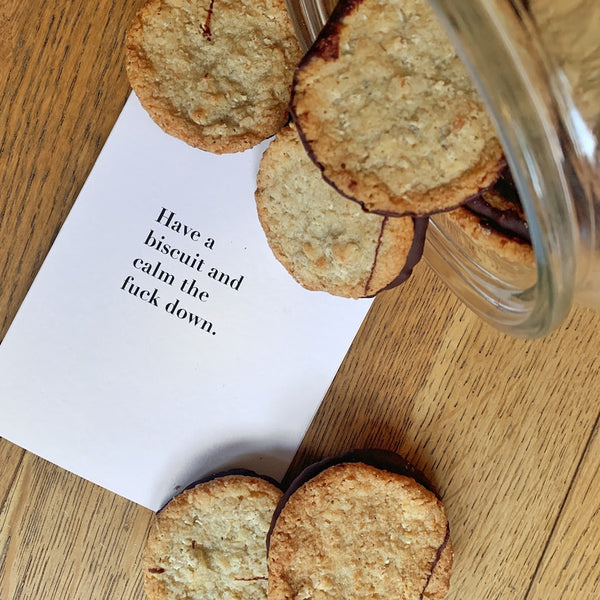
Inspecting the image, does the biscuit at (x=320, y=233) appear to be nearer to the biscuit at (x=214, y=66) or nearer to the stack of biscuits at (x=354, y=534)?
the biscuit at (x=214, y=66)

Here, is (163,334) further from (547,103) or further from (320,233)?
(547,103)

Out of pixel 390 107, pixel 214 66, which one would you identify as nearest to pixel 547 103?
pixel 390 107

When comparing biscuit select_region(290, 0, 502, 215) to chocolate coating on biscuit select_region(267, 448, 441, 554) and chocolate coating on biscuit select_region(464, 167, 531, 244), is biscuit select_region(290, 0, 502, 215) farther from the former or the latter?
chocolate coating on biscuit select_region(267, 448, 441, 554)

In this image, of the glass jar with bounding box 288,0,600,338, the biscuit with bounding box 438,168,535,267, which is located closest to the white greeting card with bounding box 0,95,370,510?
the biscuit with bounding box 438,168,535,267

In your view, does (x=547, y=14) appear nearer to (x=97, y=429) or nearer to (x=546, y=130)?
(x=546, y=130)

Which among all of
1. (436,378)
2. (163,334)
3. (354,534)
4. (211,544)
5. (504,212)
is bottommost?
(211,544)
